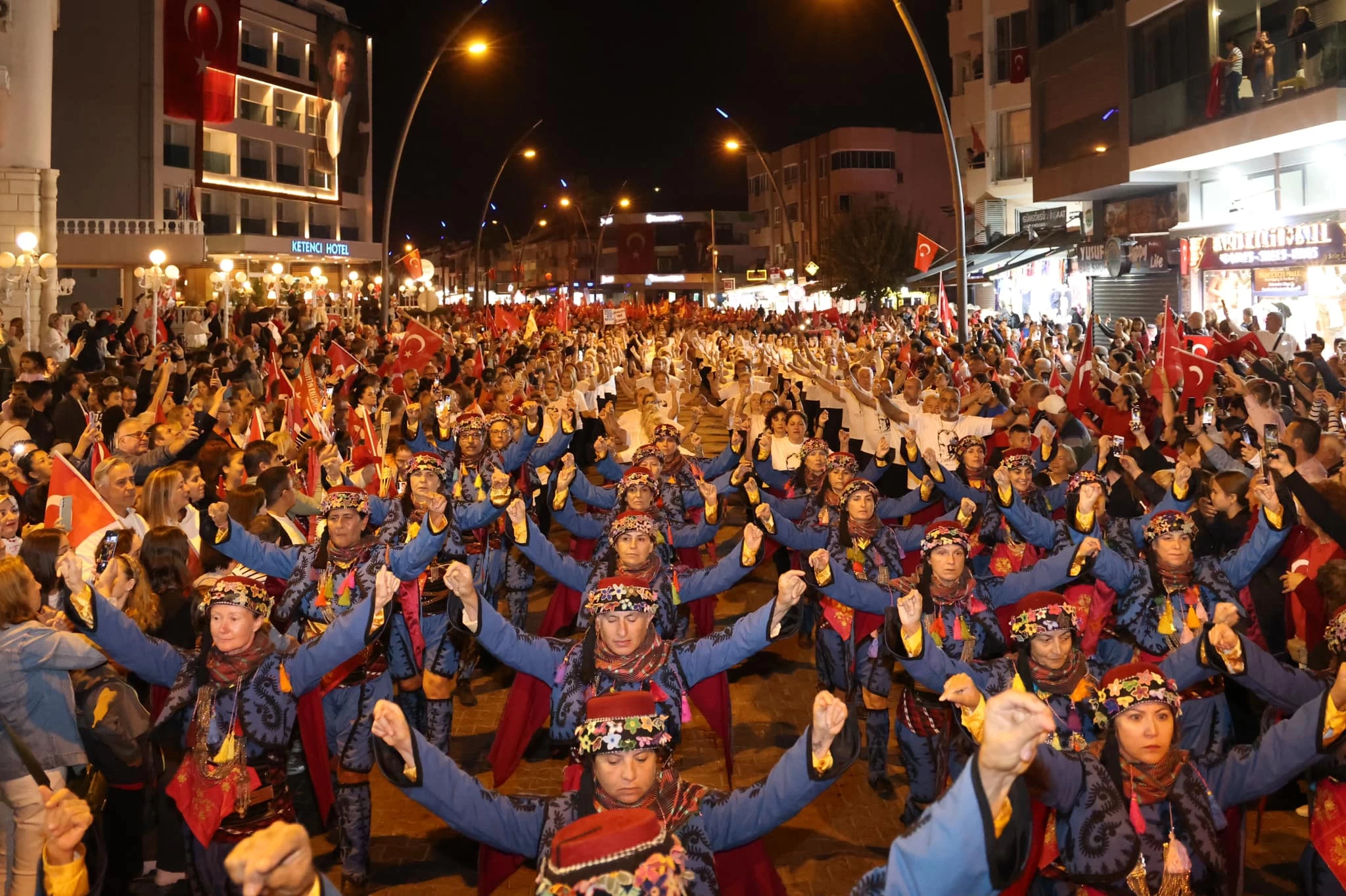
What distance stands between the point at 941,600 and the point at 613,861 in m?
3.82

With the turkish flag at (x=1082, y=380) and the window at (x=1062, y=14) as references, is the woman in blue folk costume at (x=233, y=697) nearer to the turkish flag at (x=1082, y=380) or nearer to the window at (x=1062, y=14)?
the turkish flag at (x=1082, y=380)

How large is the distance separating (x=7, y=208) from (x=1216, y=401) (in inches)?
923

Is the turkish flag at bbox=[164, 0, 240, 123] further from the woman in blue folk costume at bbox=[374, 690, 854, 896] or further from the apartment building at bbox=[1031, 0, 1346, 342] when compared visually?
the woman in blue folk costume at bbox=[374, 690, 854, 896]

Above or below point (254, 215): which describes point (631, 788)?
below

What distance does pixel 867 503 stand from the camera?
8305 mm

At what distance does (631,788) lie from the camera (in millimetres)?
4184

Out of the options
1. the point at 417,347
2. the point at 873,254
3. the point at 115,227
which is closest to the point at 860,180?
the point at 873,254

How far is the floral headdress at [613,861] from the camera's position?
323 centimetres

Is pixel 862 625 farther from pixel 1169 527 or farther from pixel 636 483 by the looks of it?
pixel 1169 527

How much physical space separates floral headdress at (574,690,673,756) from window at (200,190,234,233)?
61.7m

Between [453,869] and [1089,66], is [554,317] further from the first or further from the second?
[453,869]

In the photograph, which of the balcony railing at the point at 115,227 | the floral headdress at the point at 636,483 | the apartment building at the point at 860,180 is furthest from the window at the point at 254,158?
the floral headdress at the point at 636,483

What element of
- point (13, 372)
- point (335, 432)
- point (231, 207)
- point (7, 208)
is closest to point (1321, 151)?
point (335, 432)

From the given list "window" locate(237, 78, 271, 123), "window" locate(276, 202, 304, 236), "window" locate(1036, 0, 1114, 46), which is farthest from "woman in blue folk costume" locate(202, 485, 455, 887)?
"window" locate(276, 202, 304, 236)
